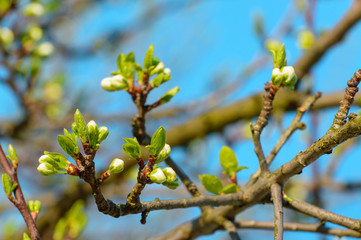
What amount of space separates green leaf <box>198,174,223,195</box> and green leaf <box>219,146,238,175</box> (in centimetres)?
9

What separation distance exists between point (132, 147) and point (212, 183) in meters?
0.35

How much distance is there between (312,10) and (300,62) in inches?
26.4

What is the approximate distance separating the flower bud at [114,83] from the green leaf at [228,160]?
340mm

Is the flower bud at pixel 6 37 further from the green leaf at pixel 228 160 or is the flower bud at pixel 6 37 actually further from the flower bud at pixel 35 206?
the green leaf at pixel 228 160

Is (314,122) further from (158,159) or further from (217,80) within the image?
(158,159)

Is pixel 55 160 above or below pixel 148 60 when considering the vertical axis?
below

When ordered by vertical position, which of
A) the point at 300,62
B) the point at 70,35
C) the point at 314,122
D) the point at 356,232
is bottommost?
the point at 356,232

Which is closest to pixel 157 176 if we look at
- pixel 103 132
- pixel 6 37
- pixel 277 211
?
pixel 103 132

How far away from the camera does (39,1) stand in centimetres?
254

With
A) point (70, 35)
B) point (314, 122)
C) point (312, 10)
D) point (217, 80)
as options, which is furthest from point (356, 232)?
point (70, 35)

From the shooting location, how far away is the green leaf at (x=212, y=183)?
110 cm

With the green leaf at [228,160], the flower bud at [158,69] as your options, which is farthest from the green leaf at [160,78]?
the green leaf at [228,160]

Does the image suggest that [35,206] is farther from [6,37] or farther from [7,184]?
[6,37]

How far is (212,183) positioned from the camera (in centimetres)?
111
